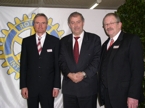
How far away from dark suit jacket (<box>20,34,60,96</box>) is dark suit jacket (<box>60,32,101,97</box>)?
16 centimetres

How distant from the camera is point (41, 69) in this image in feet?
7.67

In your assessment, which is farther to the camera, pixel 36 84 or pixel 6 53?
pixel 6 53

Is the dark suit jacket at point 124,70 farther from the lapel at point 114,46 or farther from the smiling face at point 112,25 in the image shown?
the smiling face at point 112,25

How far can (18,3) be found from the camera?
21.2 feet

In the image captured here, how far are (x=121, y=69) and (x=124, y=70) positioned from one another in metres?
0.03

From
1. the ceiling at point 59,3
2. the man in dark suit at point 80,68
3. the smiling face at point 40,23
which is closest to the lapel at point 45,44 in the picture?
the smiling face at point 40,23

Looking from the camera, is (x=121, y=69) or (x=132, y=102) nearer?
(x=132, y=102)

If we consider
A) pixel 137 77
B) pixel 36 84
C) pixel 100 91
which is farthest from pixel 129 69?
pixel 36 84

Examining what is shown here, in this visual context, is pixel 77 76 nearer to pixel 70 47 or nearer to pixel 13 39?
pixel 70 47

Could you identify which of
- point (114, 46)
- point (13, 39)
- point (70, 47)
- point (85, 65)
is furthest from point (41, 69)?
point (13, 39)

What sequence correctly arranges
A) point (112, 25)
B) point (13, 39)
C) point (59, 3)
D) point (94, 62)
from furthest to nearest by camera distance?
1. point (59, 3)
2. point (13, 39)
3. point (94, 62)
4. point (112, 25)

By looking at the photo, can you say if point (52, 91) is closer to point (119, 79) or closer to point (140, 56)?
point (119, 79)

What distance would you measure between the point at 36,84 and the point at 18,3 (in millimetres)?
4952

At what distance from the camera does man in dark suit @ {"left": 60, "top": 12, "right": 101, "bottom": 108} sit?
2.16 m
